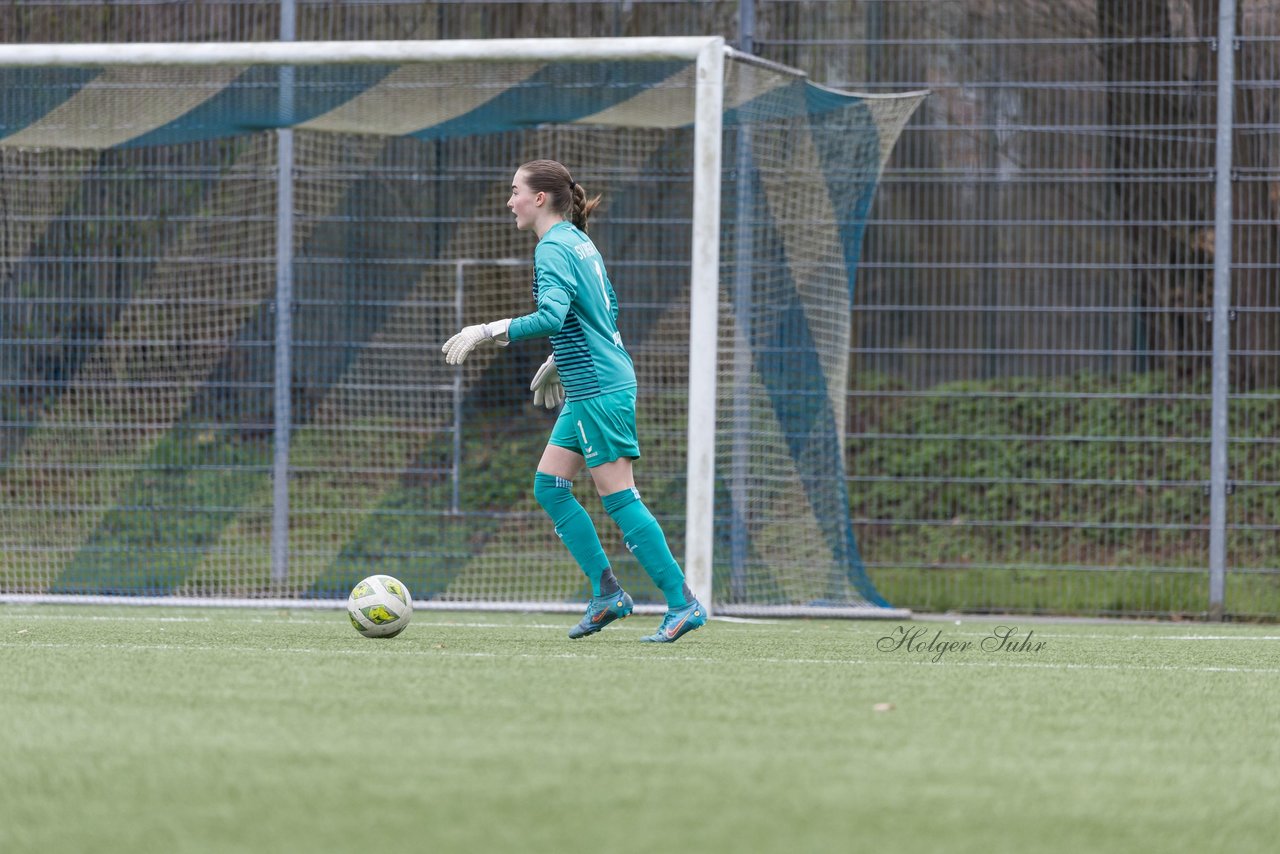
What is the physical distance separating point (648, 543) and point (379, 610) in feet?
3.00

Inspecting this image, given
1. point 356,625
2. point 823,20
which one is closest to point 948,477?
point 823,20

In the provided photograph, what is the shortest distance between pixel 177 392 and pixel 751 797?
6.40m

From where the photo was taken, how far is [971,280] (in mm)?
8297

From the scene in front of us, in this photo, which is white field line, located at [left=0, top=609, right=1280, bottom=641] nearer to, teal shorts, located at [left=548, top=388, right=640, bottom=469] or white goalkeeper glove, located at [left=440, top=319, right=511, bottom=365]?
teal shorts, located at [left=548, top=388, right=640, bottom=469]

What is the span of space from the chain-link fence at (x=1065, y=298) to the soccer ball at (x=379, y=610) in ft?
10.9

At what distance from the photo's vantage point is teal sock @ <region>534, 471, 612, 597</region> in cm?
568

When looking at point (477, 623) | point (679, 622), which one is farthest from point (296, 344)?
point (679, 622)

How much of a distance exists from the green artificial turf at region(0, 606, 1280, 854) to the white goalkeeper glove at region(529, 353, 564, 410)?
1005 mm

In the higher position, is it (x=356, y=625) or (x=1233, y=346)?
(x=1233, y=346)

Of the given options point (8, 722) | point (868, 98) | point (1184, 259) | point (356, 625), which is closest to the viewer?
point (8, 722)

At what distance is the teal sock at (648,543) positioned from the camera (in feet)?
18.2

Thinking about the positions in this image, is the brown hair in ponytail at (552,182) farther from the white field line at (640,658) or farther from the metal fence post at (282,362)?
the metal fence post at (282,362)

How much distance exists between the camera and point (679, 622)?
548 cm

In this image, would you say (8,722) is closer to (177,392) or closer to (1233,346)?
(177,392)
